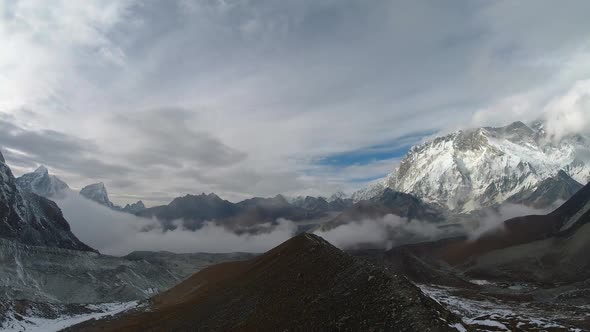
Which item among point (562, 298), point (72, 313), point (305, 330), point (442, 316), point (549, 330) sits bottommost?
point (72, 313)

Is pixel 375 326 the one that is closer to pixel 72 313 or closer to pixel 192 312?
pixel 192 312

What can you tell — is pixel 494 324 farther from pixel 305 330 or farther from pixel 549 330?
pixel 305 330

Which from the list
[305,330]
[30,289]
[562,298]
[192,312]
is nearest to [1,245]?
[30,289]

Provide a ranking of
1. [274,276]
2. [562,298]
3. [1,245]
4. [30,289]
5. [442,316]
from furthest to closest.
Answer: [1,245], [30,289], [562,298], [274,276], [442,316]

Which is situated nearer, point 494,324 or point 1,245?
point 494,324

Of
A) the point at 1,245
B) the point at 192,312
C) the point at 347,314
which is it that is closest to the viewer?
the point at 347,314

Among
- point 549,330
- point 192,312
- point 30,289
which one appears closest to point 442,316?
point 549,330

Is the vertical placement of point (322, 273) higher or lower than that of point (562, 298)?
higher
